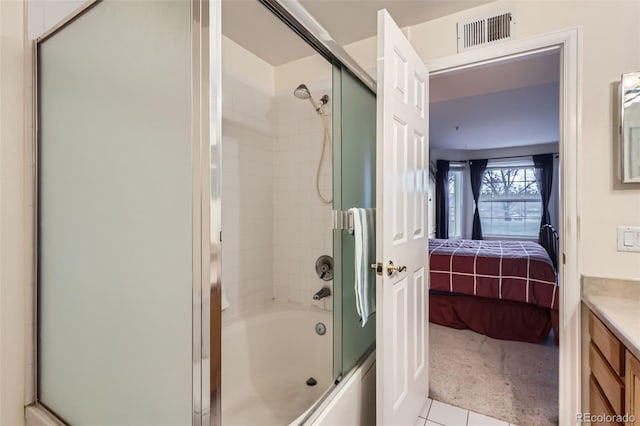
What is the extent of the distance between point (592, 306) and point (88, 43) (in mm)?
2196

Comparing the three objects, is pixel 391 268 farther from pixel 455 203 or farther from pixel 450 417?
pixel 455 203

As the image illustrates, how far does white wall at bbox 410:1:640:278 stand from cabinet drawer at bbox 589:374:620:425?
0.49 meters

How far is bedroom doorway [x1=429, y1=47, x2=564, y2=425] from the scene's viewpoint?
6.50ft

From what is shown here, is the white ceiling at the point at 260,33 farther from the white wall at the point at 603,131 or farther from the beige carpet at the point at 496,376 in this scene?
the beige carpet at the point at 496,376

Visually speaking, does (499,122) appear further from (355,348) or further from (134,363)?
(134,363)

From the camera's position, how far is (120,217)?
87 cm

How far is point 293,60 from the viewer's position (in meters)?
2.34

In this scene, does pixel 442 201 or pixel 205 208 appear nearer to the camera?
pixel 205 208

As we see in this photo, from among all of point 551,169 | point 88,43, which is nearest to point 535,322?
point 88,43

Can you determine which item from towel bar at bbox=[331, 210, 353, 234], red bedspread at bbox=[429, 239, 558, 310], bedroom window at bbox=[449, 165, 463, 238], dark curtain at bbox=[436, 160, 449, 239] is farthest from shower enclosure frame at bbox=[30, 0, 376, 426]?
bedroom window at bbox=[449, 165, 463, 238]

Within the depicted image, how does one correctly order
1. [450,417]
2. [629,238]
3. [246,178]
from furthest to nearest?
[246,178] < [450,417] < [629,238]

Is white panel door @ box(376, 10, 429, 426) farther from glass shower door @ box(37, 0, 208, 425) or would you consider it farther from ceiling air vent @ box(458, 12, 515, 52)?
glass shower door @ box(37, 0, 208, 425)

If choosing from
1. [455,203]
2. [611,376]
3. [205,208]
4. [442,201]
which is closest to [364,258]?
[205,208]

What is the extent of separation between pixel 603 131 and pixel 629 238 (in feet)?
1.66
